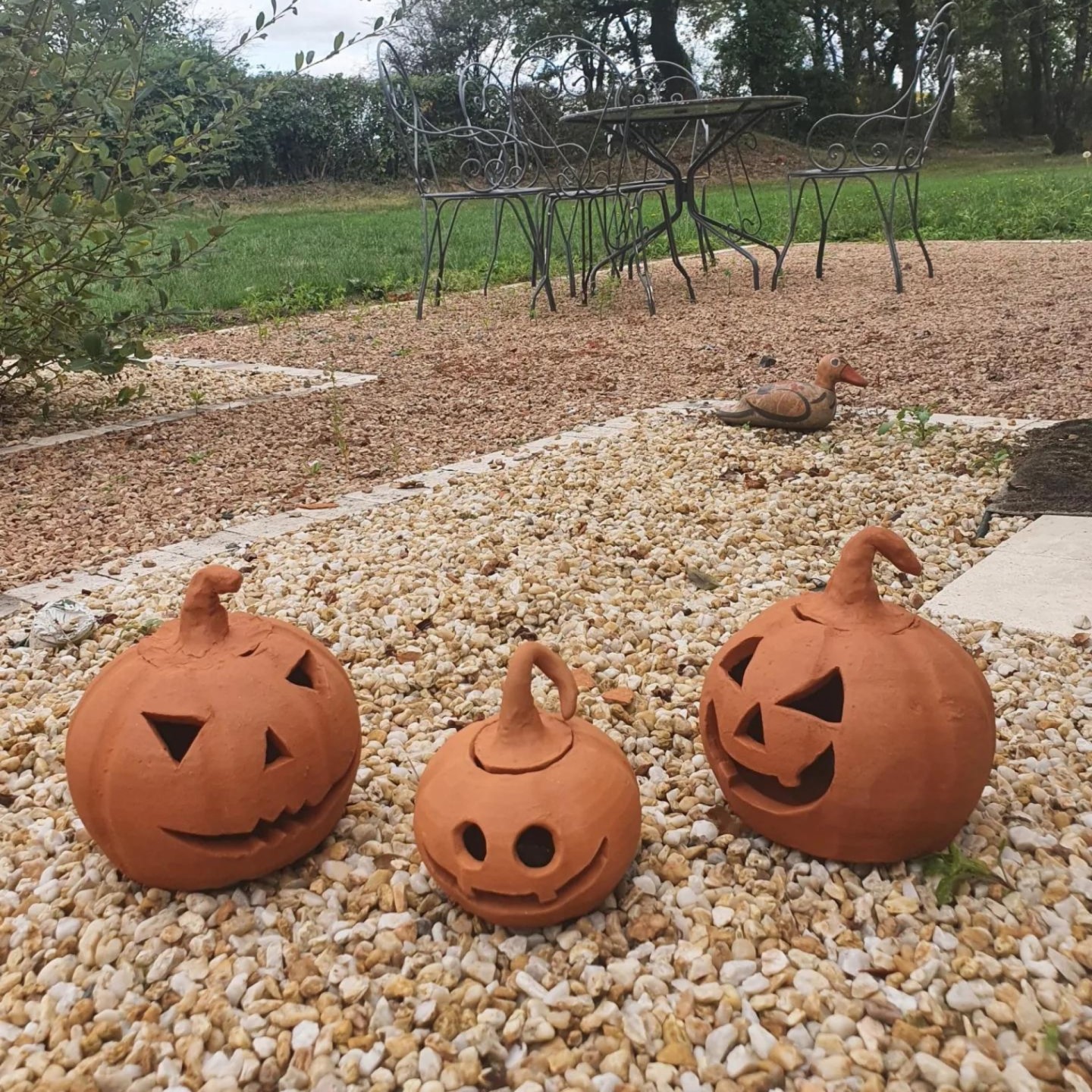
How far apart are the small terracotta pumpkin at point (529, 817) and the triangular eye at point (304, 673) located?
0.98ft

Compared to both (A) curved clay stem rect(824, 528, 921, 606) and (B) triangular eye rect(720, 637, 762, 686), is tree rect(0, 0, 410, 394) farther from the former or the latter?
(A) curved clay stem rect(824, 528, 921, 606)

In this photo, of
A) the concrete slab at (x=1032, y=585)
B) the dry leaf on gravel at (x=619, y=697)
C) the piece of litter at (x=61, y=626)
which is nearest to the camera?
the dry leaf on gravel at (x=619, y=697)

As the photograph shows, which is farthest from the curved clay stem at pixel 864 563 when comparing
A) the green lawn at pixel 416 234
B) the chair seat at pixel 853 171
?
the chair seat at pixel 853 171

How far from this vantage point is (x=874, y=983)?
146 centimetres

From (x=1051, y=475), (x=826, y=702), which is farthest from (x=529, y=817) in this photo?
(x=1051, y=475)

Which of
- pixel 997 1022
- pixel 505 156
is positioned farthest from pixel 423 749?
pixel 505 156

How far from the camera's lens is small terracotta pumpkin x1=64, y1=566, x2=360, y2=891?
1.61 m

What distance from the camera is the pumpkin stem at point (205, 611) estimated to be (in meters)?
1.64

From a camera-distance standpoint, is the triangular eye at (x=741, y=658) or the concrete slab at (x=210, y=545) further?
the concrete slab at (x=210, y=545)

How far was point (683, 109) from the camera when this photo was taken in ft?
22.3

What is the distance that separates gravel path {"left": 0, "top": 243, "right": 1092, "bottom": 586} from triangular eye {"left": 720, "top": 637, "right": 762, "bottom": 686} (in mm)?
2217

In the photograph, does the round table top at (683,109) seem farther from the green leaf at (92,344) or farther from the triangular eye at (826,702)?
the triangular eye at (826,702)

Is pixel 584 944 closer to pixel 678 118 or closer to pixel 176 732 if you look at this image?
pixel 176 732

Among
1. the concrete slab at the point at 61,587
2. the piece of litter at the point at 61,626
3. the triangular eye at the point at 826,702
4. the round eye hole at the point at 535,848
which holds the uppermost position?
the triangular eye at the point at 826,702
